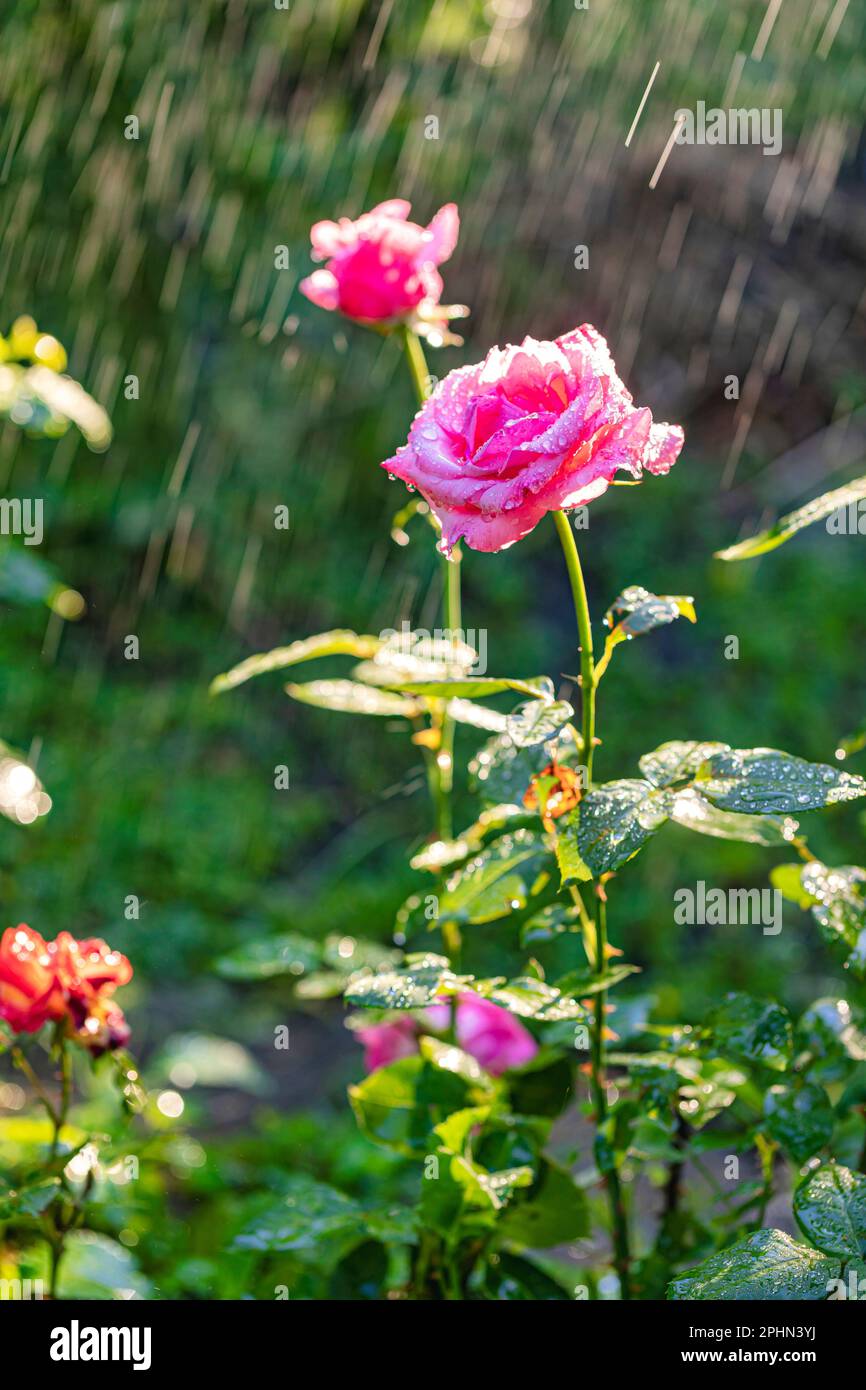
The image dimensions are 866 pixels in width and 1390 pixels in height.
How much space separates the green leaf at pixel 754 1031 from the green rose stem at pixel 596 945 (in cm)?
8

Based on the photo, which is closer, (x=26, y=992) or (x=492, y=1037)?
(x=26, y=992)

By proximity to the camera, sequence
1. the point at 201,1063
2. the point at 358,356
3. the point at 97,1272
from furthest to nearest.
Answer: the point at 358,356, the point at 201,1063, the point at 97,1272

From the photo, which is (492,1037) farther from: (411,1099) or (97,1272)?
(97,1272)

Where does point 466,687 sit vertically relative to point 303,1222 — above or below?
above

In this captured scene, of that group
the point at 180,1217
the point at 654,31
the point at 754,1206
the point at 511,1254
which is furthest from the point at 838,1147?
the point at 654,31

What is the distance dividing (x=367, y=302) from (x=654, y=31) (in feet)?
7.92

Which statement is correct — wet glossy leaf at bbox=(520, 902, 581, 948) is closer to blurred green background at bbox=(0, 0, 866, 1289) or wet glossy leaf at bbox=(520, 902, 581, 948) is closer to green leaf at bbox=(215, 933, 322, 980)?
green leaf at bbox=(215, 933, 322, 980)

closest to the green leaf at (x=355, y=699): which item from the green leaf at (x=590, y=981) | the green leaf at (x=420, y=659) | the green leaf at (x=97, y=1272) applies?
the green leaf at (x=420, y=659)

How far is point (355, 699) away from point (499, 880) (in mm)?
224

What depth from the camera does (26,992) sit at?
869 millimetres

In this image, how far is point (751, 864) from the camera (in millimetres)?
2346

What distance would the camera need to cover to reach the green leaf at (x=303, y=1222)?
89cm

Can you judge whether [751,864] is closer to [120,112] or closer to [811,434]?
[811,434]

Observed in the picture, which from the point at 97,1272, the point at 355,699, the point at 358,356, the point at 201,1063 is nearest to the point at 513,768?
the point at 355,699
